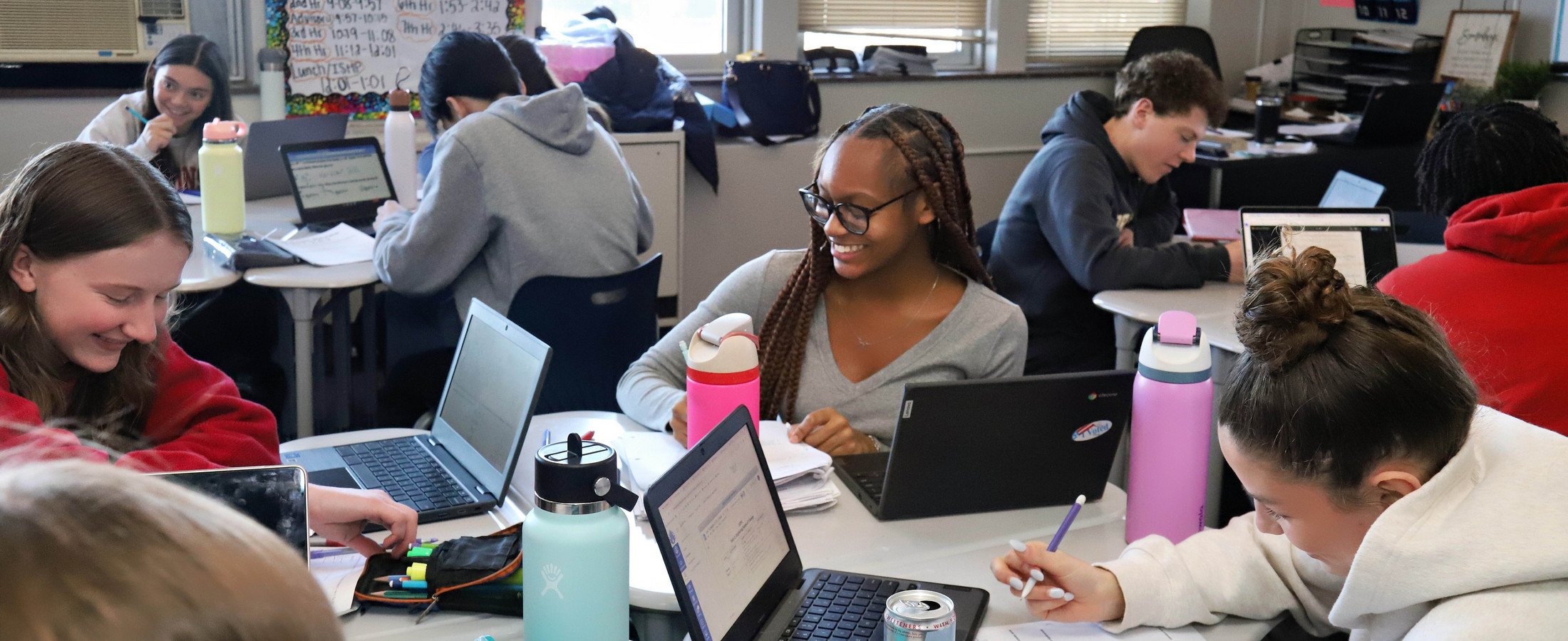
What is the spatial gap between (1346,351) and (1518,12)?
4570mm

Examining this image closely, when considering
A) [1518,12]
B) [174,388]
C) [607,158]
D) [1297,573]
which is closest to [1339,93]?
[1518,12]

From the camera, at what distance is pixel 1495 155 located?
7.20 feet

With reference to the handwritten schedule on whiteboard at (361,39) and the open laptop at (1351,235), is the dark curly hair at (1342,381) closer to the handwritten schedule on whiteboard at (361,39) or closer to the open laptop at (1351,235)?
the open laptop at (1351,235)

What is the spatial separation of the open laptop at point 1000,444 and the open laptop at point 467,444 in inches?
17.5

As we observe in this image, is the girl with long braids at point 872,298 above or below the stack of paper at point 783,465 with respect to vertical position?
above

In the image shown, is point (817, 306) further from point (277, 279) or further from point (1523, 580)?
point (277, 279)

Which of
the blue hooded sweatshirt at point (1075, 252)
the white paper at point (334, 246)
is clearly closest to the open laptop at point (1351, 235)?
the blue hooded sweatshirt at point (1075, 252)

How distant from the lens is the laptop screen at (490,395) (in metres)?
1.55

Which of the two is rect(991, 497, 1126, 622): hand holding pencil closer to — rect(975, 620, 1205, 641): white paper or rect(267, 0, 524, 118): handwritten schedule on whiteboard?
rect(975, 620, 1205, 641): white paper

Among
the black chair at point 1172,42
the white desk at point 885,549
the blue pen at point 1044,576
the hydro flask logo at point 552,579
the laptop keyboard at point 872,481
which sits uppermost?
the black chair at point 1172,42

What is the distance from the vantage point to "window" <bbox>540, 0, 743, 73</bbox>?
4715mm

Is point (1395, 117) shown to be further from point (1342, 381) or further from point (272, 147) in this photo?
point (1342, 381)

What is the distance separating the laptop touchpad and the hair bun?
1105mm

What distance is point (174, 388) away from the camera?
1.53 m
